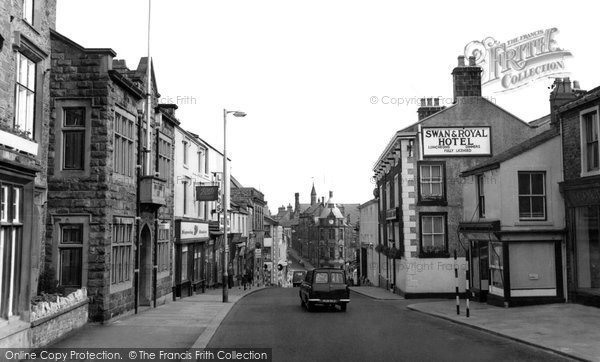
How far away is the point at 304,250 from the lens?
14938 cm

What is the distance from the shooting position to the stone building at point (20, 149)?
449 inches

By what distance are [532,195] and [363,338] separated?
11.8 meters

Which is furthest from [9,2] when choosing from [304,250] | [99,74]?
[304,250]

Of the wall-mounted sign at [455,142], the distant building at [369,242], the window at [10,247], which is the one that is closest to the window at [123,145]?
the window at [10,247]

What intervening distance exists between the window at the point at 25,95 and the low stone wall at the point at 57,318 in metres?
4.36

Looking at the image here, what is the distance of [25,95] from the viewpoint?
14.4 m

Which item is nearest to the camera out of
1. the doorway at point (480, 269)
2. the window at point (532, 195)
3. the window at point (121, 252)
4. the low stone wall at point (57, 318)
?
the low stone wall at point (57, 318)

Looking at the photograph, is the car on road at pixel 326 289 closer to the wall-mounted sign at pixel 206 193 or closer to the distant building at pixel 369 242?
the wall-mounted sign at pixel 206 193

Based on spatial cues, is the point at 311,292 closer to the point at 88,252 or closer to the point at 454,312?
the point at 454,312

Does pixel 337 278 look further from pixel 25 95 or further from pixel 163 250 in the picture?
pixel 25 95

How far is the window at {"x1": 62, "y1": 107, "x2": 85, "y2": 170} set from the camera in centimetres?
1691

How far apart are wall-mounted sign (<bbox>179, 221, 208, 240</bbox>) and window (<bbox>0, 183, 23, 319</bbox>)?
15516mm

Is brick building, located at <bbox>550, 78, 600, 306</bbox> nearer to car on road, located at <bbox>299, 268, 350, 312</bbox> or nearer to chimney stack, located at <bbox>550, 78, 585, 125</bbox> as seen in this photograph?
chimney stack, located at <bbox>550, 78, 585, 125</bbox>

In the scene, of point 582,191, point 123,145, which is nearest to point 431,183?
point 582,191
